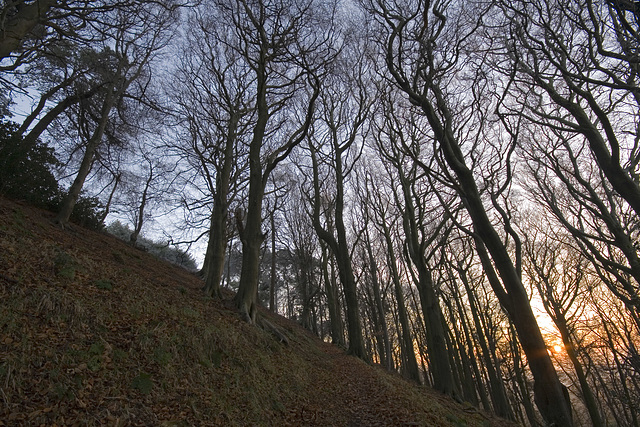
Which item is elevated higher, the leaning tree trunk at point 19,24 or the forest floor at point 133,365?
the leaning tree trunk at point 19,24

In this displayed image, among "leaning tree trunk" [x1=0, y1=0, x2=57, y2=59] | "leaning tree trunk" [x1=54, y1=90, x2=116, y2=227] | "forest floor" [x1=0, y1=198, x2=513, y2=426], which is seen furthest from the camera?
"leaning tree trunk" [x1=54, y1=90, x2=116, y2=227]

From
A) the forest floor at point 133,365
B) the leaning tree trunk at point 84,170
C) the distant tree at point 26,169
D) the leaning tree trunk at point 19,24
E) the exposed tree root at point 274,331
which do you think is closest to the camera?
the forest floor at point 133,365

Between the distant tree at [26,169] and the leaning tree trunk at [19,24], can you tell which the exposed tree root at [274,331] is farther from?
the distant tree at [26,169]

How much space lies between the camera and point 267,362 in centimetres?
542

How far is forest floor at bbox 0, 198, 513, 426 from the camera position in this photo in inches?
103

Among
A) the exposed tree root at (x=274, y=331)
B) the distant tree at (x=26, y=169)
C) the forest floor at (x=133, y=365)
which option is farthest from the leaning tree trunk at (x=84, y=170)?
the exposed tree root at (x=274, y=331)

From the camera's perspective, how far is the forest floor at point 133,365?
8.55ft

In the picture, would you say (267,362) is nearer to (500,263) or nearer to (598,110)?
(500,263)

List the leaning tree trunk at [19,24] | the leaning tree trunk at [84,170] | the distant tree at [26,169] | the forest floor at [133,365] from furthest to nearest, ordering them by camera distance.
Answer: the leaning tree trunk at [84,170], the distant tree at [26,169], the leaning tree trunk at [19,24], the forest floor at [133,365]

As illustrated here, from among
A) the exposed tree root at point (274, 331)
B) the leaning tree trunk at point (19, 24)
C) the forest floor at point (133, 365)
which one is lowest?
the forest floor at point (133, 365)

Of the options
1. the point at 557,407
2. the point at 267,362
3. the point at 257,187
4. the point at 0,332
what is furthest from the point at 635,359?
the point at 0,332

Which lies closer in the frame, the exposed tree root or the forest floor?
the forest floor

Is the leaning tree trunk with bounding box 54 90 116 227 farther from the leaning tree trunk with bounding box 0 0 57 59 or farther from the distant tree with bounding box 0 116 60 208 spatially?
the leaning tree trunk with bounding box 0 0 57 59

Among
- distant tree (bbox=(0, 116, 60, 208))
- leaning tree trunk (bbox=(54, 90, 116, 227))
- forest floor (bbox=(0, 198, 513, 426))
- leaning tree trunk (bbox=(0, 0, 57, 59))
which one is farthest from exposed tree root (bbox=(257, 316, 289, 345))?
distant tree (bbox=(0, 116, 60, 208))
